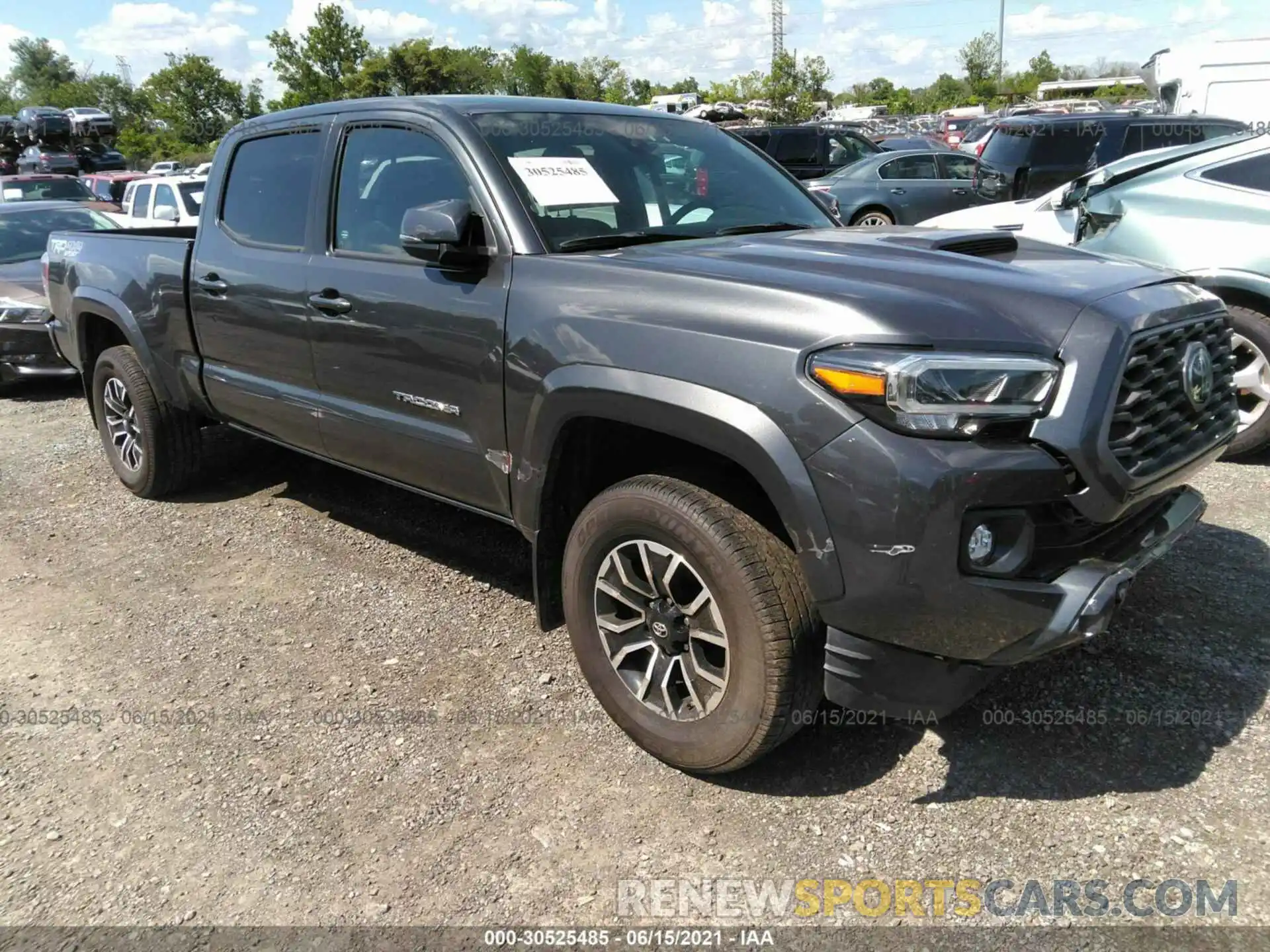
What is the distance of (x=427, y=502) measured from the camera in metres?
5.21

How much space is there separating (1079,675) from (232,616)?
328 cm

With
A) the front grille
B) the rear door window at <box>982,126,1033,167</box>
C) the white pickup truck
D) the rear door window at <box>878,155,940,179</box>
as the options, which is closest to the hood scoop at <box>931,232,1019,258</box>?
the front grille

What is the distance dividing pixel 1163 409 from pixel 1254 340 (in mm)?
3130

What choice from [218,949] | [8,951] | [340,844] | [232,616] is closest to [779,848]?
[340,844]

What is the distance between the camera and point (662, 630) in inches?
108

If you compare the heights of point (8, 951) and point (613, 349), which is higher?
point (613, 349)

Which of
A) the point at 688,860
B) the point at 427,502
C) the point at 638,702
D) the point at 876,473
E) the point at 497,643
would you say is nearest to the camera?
the point at 876,473

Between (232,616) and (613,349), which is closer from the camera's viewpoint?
(613,349)

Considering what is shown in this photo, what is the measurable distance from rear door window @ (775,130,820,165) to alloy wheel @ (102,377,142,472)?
14093mm

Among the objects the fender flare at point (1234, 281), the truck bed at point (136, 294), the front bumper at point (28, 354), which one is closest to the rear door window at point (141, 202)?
the front bumper at point (28, 354)

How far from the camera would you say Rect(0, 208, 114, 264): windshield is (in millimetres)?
9180

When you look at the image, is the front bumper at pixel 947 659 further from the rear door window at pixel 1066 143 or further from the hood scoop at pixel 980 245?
the rear door window at pixel 1066 143

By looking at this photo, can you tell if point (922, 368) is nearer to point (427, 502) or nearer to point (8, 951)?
point (8, 951)

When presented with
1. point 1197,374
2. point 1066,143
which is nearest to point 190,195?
point 1066,143
